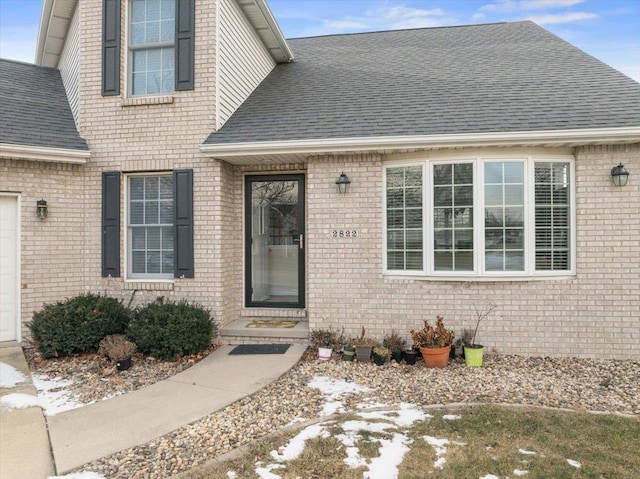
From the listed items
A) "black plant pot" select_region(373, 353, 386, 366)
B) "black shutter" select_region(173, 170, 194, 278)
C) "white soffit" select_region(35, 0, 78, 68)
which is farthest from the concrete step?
"white soffit" select_region(35, 0, 78, 68)

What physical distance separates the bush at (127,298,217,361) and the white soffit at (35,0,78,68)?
6032 mm

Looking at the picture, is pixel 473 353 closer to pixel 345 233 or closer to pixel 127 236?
pixel 345 233

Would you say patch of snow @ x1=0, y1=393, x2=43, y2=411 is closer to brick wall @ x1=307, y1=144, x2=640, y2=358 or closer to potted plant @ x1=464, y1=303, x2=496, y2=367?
brick wall @ x1=307, y1=144, x2=640, y2=358

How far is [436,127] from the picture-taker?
6.11m

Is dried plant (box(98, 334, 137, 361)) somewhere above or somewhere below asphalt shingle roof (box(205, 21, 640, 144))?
below

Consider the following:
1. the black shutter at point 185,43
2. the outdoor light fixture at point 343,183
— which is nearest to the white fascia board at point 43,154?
the black shutter at point 185,43

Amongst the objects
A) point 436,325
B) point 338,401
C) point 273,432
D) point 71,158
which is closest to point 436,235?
point 436,325

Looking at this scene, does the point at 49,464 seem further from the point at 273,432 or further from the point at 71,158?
the point at 71,158

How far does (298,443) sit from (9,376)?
4190 millimetres

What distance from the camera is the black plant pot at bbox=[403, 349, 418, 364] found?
5.83m

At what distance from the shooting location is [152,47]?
716cm

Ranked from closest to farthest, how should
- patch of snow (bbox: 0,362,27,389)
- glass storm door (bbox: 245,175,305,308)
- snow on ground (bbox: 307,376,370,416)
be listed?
snow on ground (bbox: 307,376,370,416) → patch of snow (bbox: 0,362,27,389) → glass storm door (bbox: 245,175,305,308)

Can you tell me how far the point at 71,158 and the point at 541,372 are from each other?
25.2ft

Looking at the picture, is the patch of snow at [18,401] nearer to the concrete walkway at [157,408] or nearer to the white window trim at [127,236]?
the concrete walkway at [157,408]
